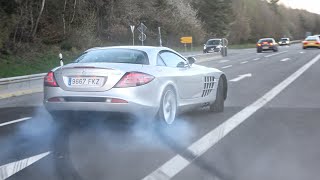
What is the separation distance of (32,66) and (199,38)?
4279 centimetres

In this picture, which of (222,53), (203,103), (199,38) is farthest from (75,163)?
(199,38)

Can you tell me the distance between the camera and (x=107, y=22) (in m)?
47.1

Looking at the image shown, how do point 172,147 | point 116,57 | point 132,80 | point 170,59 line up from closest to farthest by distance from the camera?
point 172,147, point 132,80, point 116,57, point 170,59

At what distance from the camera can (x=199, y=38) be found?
2714 inches

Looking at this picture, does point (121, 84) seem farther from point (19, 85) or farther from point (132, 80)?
point (19, 85)

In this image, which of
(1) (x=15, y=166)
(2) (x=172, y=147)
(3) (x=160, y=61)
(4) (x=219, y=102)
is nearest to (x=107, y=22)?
(4) (x=219, y=102)

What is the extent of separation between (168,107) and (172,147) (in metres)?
1.50

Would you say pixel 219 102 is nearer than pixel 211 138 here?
No

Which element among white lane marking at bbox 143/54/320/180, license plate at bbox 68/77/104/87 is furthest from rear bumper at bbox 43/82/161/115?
white lane marking at bbox 143/54/320/180

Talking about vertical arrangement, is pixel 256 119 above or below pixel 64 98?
below

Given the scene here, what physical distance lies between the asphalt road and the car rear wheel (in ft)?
0.61

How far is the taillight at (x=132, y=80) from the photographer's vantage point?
7.41 m

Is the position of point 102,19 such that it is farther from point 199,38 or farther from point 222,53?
point 199,38

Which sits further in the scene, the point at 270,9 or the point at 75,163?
the point at 270,9
